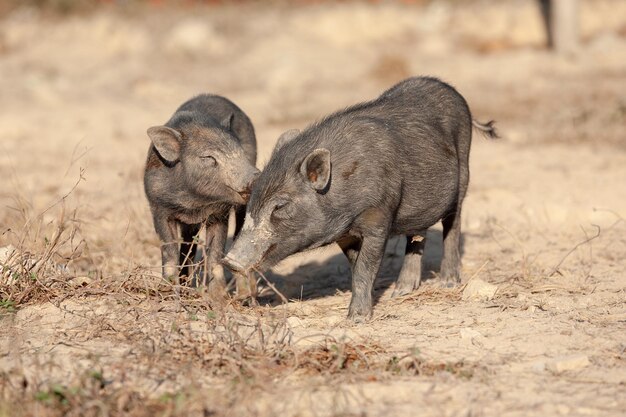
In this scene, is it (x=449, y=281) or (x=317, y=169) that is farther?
(x=449, y=281)

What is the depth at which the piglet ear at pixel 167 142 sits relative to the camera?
697 cm

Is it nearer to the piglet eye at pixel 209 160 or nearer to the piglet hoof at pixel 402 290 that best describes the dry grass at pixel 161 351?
the piglet eye at pixel 209 160

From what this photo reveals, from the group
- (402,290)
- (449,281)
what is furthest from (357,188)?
(449,281)

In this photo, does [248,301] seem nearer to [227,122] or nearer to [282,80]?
[227,122]

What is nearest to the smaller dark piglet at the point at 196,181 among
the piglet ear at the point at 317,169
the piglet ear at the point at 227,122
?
the piglet ear at the point at 227,122

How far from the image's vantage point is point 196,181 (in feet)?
23.2

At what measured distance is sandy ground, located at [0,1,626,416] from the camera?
4.96 m

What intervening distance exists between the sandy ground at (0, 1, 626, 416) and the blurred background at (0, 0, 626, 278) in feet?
0.19

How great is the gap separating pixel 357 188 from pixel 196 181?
1424 mm

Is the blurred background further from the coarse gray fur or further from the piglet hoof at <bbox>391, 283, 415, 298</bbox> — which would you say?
the piglet hoof at <bbox>391, 283, 415, 298</bbox>

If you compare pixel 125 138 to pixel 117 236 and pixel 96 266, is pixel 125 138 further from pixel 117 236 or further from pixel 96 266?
pixel 96 266

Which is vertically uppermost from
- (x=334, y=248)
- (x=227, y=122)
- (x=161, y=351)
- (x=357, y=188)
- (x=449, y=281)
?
(x=227, y=122)

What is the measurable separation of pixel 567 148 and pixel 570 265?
5272mm

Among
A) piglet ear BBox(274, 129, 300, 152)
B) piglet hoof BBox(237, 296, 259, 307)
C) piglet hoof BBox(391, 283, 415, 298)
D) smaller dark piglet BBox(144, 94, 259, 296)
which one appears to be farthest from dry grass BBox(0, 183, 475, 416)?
piglet hoof BBox(391, 283, 415, 298)
